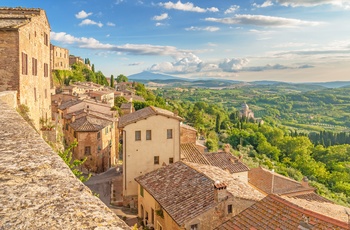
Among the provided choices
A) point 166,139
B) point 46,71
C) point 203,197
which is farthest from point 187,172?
point 46,71

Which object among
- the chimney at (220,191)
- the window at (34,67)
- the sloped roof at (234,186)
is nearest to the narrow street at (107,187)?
the sloped roof at (234,186)

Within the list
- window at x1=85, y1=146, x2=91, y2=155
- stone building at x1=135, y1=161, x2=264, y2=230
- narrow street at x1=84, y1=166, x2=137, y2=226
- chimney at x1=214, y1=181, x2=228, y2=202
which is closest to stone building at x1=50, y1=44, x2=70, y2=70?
window at x1=85, y1=146, x2=91, y2=155

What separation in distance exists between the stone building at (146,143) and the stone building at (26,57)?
20.2ft

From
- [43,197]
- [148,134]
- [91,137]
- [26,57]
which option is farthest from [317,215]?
[91,137]

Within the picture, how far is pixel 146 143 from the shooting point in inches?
932

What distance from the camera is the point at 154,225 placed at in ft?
58.9

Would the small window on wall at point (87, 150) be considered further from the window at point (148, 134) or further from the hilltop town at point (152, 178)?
the window at point (148, 134)

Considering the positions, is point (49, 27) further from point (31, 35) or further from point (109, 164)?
point (109, 164)

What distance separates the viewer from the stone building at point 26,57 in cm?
1485

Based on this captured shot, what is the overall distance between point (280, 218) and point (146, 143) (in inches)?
533

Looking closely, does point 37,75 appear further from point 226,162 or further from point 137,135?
point 226,162

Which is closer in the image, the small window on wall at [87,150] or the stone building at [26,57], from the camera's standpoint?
the stone building at [26,57]

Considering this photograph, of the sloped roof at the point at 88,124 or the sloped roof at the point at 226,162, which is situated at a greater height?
the sloped roof at the point at 88,124

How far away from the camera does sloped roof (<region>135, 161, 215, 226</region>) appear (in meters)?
14.9
